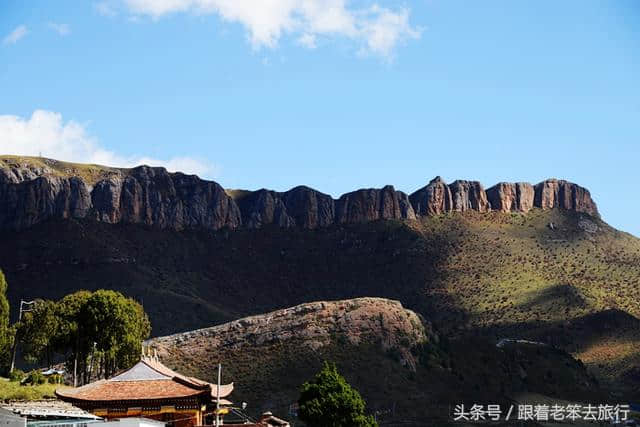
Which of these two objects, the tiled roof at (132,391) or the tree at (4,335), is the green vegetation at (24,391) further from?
the tree at (4,335)

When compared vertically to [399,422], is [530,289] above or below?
above

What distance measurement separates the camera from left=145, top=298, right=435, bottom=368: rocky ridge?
457 ft

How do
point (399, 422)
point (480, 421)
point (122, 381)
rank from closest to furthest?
point (122, 381), point (399, 422), point (480, 421)

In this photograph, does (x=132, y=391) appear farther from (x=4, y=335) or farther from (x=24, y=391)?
(x=4, y=335)

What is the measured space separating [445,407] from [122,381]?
237 ft

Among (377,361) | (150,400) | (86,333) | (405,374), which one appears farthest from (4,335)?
(405,374)

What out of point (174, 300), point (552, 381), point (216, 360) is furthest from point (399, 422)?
point (174, 300)

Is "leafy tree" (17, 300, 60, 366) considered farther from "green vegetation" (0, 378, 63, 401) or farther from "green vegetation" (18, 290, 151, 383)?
"green vegetation" (0, 378, 63, 401)

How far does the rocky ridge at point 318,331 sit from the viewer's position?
457 feet

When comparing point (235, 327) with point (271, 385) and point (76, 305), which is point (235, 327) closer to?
point (271, 385)

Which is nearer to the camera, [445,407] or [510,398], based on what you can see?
[445,407]

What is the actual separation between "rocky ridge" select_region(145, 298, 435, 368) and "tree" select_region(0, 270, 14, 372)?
3561cm

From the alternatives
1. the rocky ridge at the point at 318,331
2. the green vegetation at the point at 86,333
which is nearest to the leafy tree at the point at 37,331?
the green vegetation at the point at 86,333

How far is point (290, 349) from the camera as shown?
137 metres
